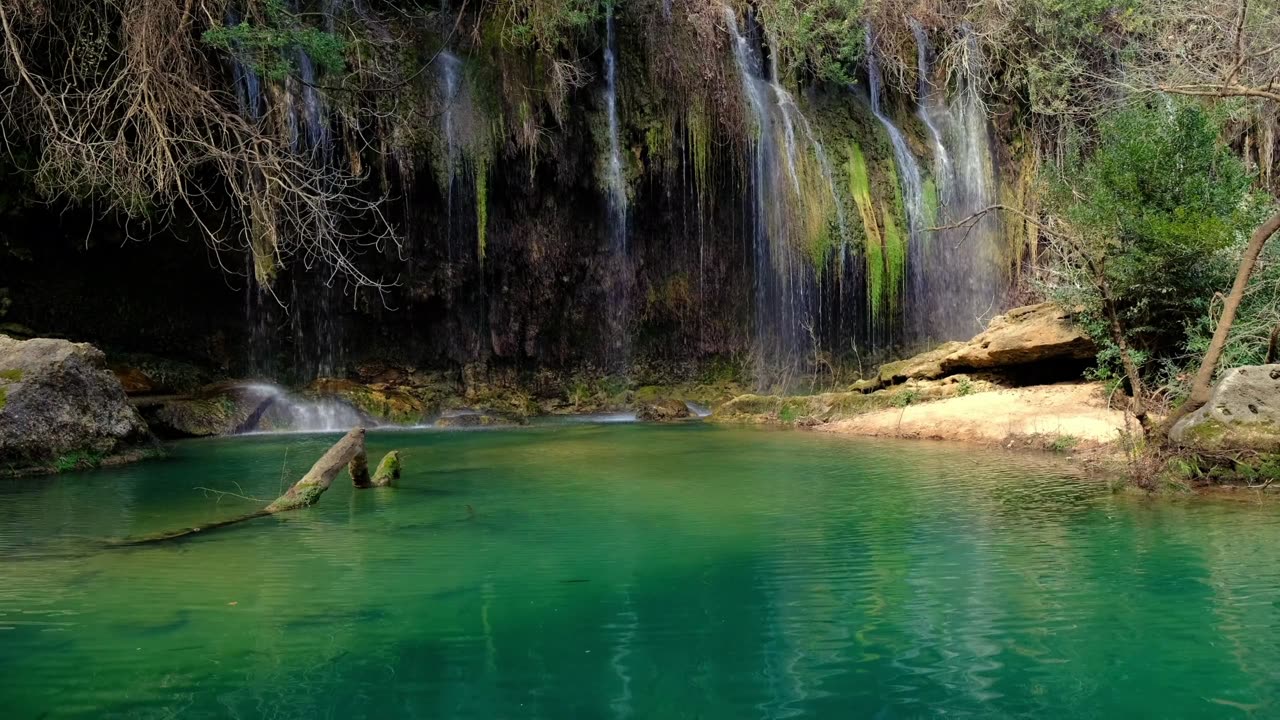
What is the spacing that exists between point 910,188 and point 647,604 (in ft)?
58.6

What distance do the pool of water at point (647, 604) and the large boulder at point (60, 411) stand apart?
162 cm

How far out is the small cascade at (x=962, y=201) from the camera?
20609mm

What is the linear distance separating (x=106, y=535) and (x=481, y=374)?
13377 mm

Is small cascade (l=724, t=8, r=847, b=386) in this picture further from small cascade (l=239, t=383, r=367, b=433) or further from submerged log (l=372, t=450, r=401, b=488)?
submerged log (l=372, t=450, r=401, b=488)

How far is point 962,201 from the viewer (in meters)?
21.5

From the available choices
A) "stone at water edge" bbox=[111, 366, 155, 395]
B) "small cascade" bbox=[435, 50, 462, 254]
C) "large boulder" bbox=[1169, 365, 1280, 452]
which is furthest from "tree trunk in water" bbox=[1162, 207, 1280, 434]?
"stone at water edge" bbox=[111, 366, 155, 395]

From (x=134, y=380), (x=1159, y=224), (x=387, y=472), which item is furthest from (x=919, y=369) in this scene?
(x=134, y=380)

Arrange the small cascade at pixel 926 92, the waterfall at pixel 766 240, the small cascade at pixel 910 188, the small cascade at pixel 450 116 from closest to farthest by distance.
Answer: the small cascade at pixel 450 116, the waterfall at pixel 766 240, the small cascade at pixel 910 188, the small cascade at pixel 926 92

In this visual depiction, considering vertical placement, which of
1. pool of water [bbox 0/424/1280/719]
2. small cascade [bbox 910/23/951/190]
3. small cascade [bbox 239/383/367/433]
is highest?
small cascade [bbox 910/23/951/190]

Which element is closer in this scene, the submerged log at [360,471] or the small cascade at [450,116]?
the submerged log at [360,471]

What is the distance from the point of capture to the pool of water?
341 cm

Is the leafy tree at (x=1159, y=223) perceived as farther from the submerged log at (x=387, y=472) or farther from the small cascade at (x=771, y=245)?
the submerged log at (x=387, y=472)

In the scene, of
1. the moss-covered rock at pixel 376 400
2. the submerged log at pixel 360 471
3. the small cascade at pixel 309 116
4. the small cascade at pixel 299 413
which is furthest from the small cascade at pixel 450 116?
the submerged log at pixel 360 471

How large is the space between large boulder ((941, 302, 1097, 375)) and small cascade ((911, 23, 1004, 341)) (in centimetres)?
570
